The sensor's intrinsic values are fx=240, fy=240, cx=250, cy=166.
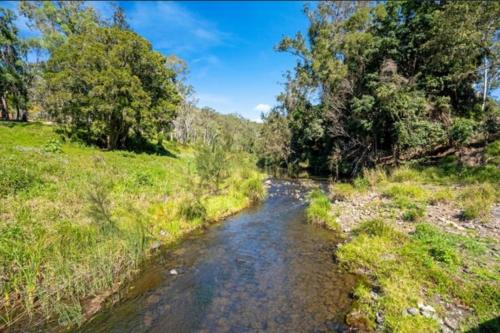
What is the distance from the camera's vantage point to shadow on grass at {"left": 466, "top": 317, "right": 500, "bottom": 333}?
396cm

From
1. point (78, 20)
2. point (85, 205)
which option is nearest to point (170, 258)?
point (85, 205)

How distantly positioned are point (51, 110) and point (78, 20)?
1335cm

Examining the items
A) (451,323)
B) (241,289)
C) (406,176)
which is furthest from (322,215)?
(406,176)

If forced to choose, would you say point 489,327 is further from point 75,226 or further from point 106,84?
point 106,84

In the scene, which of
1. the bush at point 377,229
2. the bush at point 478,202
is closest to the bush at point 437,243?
the bush at point 377,229

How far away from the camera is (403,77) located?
18750mm

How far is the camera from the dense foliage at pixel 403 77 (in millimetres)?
16969

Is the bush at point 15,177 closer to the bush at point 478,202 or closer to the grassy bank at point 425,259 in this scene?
the grassy bank at point 425,259

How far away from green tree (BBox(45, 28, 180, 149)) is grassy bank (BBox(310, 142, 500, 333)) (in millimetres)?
19285

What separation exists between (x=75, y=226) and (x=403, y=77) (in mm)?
22582

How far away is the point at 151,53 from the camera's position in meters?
23.3

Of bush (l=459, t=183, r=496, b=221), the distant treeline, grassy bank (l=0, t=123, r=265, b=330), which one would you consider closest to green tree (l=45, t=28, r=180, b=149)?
the distant treeline

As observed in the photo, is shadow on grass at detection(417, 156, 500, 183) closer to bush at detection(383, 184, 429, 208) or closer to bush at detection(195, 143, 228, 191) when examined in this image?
bush at detection(383, 184, 429, 208)

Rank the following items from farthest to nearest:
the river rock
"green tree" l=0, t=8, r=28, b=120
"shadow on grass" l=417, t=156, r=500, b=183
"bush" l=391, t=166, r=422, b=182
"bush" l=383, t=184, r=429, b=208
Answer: "green tree" l=0, t=8, r=28, b=120 < "bush" l=391, t=166, r=422, b=182 < "shadow on grass" l=417, t=156, r=500, b=183 < "bush" l=383, t=184, r=429, b=208 < the river rock
